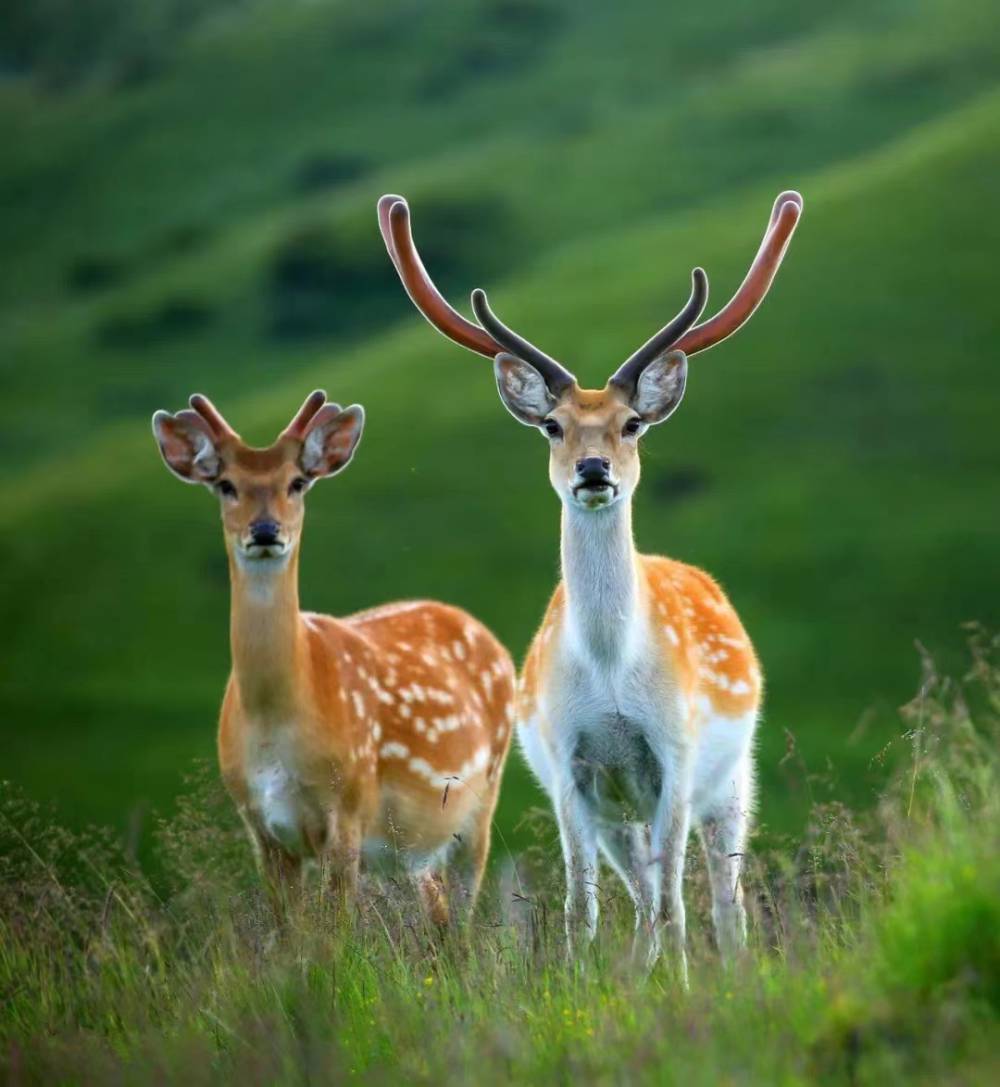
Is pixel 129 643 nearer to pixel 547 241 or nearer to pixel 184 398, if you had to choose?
pixel 184 398

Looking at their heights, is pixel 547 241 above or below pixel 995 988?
above

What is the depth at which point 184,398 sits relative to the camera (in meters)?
64.6

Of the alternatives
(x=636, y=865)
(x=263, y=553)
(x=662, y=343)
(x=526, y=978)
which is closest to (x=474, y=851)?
→ (x=636, y=865)

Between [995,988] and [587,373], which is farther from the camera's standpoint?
[587,373]

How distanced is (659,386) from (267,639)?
167 centimetres

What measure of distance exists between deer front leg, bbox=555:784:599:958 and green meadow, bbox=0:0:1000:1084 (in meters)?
0.08

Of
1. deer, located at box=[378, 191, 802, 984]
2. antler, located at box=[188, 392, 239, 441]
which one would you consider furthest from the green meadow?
antler, located at box=[188, 392, 239, 441]

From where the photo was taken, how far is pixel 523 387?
7.26 m

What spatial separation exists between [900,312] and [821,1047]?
41427 mm

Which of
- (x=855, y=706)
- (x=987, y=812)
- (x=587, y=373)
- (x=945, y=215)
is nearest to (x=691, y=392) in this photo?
(x=587, y=373)

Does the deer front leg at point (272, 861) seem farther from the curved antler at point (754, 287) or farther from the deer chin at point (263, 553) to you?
the curved antler at point (754, 287)

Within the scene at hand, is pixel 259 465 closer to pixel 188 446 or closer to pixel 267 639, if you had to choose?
pixel 188 446

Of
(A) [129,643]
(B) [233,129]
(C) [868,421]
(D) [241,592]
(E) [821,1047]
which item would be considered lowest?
(E) [821,1047]

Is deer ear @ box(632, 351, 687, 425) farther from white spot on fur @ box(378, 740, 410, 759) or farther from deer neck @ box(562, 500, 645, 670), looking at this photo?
white spot on fur @ box(378, 740, 410, 759)
